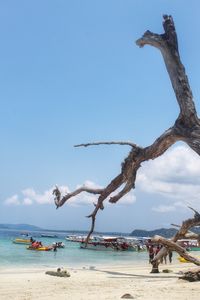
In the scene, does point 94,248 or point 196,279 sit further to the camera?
point 94,248

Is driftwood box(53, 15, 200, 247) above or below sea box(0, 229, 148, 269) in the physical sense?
above

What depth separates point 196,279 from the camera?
11.0 metres

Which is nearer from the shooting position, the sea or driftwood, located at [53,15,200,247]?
driftwood, located at [53,15,200,247]

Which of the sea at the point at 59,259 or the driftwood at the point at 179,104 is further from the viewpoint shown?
the sea at the point at 59,259

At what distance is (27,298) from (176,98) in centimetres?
533

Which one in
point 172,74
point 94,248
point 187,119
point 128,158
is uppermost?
point 172,74

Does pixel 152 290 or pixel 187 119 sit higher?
pixel 187 119

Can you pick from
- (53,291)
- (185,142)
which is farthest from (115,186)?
(53,291)

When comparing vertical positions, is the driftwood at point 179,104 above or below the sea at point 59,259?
above

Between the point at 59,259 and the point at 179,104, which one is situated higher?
the point at 179,104

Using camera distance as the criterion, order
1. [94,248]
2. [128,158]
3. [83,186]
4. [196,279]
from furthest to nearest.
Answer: [94,248], [196,279], [83,186], [128,158]

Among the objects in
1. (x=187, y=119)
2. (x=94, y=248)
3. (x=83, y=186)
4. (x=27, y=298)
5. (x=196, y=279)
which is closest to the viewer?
(x=187, y=119)

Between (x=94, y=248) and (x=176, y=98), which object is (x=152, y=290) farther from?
(x=94, y=248)

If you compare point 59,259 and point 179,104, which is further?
point 59,259
